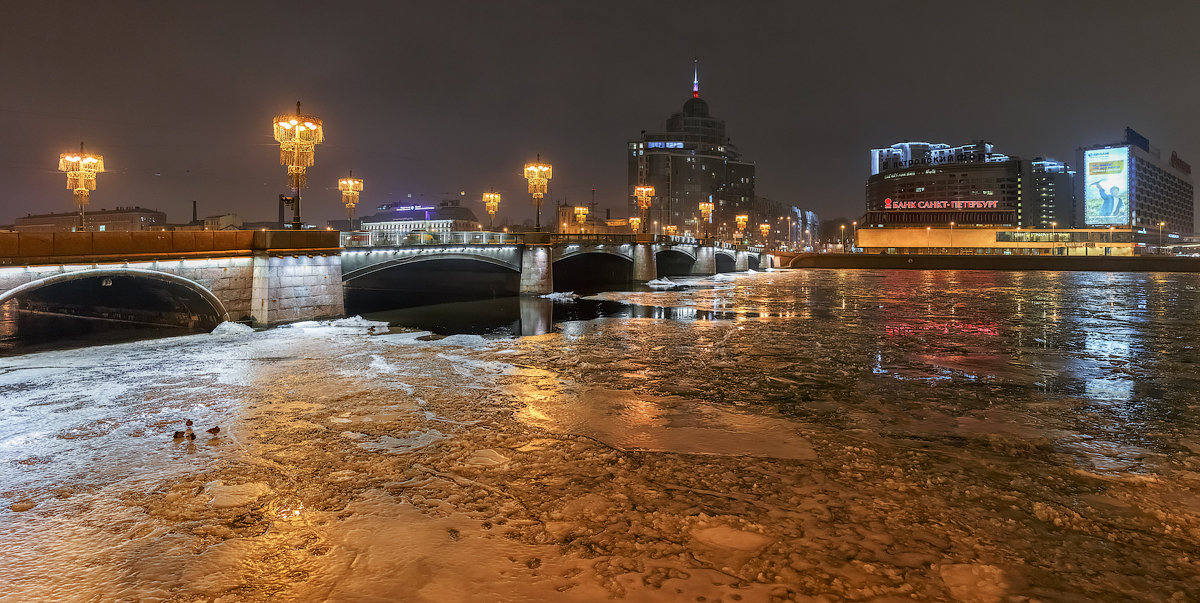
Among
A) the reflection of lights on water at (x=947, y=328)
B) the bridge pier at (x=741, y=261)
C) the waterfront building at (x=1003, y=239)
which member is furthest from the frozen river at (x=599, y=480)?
the waterfront building at (x=1003, y=239)

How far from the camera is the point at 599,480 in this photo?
7797 millimetres

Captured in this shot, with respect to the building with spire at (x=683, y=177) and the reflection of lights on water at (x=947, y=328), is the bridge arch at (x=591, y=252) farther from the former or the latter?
the building with spire at (x=683, y=177)

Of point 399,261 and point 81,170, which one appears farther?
point 399,261

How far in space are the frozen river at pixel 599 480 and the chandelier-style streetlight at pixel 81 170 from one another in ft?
49.4

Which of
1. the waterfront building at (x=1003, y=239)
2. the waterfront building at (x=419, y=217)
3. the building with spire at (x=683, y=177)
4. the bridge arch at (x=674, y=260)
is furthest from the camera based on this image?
the building with spire at (x=683, y=177)

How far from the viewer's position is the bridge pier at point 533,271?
4412cm

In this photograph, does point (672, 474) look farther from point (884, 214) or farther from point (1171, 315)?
point (884, 214)

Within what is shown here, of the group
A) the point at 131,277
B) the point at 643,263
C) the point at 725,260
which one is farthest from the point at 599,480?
the point at 725,260

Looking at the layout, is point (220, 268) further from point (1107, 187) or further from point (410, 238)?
point (1107, 187)

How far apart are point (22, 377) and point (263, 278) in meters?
9.62

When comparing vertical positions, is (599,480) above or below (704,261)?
below

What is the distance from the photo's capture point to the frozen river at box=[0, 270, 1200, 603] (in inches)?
217

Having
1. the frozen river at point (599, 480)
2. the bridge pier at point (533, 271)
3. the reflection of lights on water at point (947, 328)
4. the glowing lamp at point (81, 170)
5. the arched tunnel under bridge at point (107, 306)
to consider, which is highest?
the glowing lamp at point (81, 170)

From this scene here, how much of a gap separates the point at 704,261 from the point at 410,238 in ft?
159
